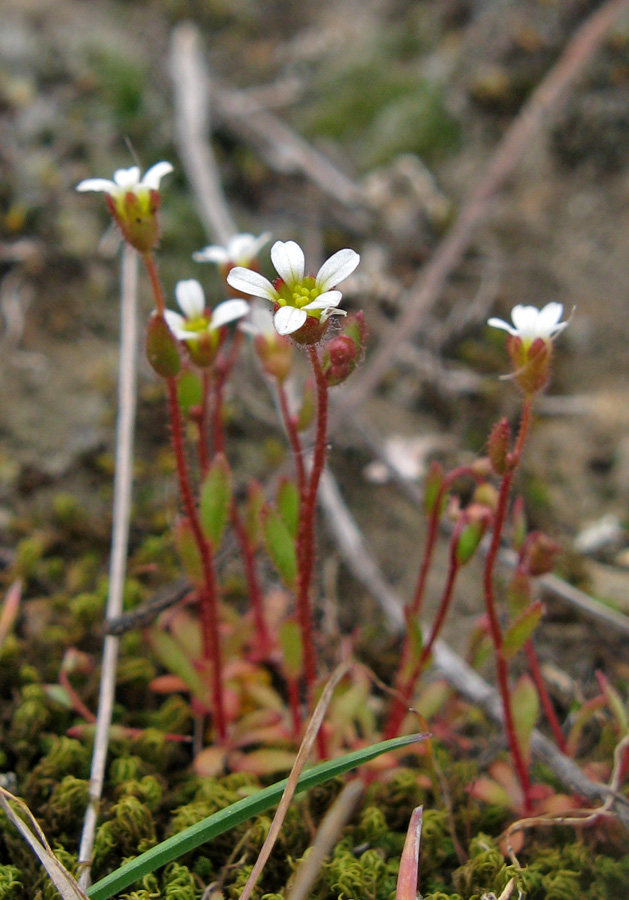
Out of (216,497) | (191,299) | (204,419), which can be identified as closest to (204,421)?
(204,419)

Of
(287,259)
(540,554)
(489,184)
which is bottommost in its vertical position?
(540,554)

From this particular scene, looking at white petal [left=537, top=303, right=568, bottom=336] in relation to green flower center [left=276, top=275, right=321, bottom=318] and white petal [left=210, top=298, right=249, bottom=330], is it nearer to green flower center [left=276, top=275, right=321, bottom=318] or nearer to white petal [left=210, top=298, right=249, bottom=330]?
green flower center [left=276, top=275, right=321, bottom=318]

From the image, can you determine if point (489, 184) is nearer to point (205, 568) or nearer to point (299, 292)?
point (299, 292)

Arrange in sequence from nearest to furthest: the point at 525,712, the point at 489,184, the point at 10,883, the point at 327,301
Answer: the point at 327,301 < the point at 10,883 < the point at 525,712 < the point at 489,184

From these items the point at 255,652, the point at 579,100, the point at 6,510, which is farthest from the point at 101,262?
the point at 579,100

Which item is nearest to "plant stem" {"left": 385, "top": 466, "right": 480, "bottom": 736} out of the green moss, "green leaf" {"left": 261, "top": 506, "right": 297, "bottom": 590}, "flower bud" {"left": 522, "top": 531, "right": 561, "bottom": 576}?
"flower bud" {"left": 522, "top": 531, "right": 561, "bottom": 576}

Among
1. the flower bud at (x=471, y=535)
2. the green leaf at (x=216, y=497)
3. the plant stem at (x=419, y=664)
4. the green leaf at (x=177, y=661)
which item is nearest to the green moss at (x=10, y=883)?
the green leaf at (x=177, y=661)

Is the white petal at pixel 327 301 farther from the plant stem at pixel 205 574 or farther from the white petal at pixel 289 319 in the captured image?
the plant stem at pixel 205 574

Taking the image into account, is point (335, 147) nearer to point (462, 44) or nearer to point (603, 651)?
point (462, 44)
